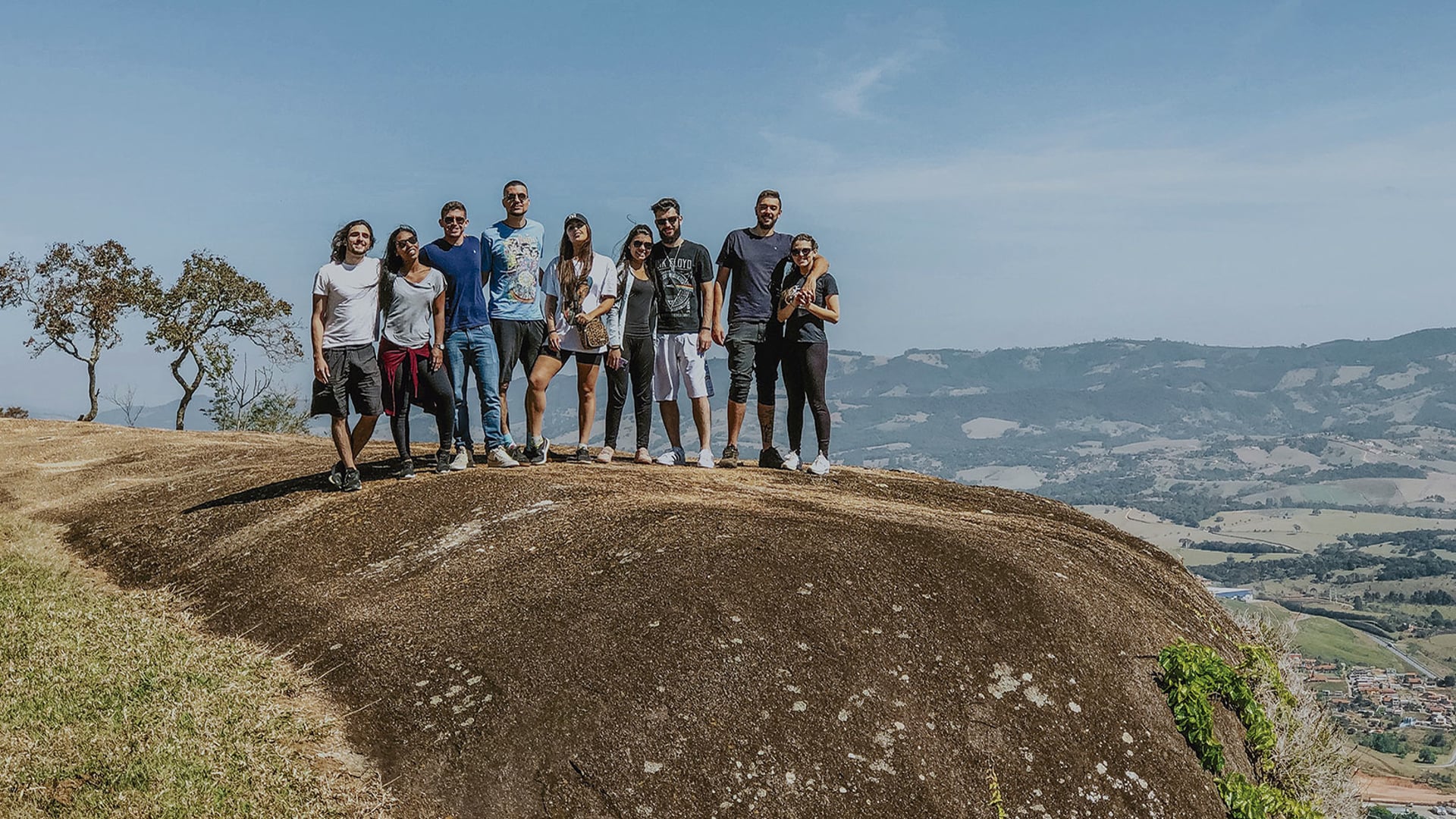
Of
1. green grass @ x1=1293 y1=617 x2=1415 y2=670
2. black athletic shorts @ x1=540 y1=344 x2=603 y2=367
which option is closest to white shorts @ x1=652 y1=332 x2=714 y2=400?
black athletic shorts @ x1=540 y1=344 x2=603 y2=367

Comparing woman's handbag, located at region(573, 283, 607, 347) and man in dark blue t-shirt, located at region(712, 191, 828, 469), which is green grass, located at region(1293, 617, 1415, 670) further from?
woman's handbag, located at region(573, 283, 607, 347)

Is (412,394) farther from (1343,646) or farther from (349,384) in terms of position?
(1343,646)

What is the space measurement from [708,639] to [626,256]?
5965 millimetres

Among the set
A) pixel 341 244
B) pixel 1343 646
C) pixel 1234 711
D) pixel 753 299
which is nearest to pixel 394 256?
pixel 341 244

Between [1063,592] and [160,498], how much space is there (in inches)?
469

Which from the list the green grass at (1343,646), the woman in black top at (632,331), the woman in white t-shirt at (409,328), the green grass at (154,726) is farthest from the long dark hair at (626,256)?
the green grass at (1343,646)

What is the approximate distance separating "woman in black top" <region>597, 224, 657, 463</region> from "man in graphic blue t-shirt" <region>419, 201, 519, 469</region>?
4.57 feet

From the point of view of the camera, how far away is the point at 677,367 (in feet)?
45.2

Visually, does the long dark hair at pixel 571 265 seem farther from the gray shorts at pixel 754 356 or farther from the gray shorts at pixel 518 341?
the gray shorts at pixel 754 356

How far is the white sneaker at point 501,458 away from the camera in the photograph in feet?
43.6

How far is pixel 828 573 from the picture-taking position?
950 cm

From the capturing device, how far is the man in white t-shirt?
11523mm

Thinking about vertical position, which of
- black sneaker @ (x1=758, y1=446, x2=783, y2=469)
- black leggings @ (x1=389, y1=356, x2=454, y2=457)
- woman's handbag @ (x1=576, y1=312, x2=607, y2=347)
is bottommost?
black sneaker @ (x1=758, y1=446, x2=783, y2=469)

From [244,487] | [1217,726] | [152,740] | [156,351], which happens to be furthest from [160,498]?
[156,351]
